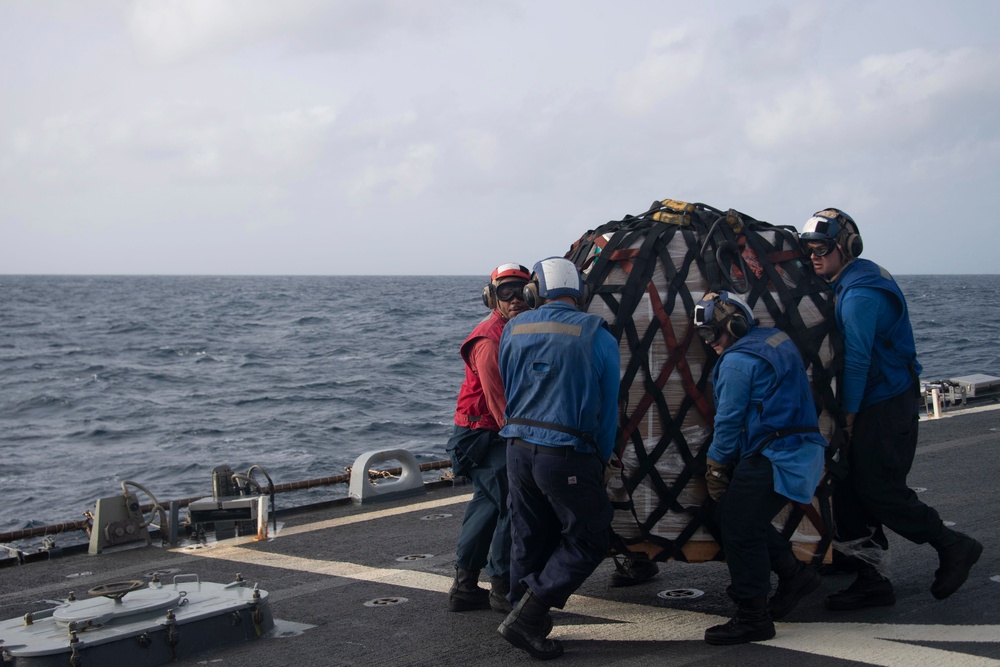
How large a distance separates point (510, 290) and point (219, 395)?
28.9 m

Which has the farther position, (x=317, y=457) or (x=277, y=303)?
(x=277, y=303)

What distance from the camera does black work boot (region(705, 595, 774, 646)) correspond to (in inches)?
220

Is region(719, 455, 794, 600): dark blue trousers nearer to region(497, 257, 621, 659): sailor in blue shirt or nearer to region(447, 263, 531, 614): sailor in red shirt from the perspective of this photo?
region(497, 257, 621, 659): sailor in blue shirt

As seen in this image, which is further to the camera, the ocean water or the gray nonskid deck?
the ocean water

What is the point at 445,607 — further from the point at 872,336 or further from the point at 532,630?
the point at 872,336

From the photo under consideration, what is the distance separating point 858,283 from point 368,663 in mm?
3528

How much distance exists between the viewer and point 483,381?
6.30 m

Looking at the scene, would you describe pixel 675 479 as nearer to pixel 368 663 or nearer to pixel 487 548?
pixel 487 548

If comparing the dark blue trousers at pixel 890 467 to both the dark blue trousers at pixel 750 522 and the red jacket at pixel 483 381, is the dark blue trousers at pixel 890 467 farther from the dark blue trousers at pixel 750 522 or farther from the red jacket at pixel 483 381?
the red jacket at pixel 483 381

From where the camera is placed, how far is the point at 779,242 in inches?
247

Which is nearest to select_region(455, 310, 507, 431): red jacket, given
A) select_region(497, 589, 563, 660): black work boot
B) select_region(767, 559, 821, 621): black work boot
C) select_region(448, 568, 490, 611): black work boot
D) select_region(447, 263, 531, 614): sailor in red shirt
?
select_region(447, 263, 531, 614): sailor in red shirt

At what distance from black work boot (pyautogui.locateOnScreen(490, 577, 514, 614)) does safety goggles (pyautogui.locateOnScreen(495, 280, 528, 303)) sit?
5.71 ft

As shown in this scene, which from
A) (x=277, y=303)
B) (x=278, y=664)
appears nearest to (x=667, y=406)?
(x=278, y=664)

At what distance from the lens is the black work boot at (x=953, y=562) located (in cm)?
605
